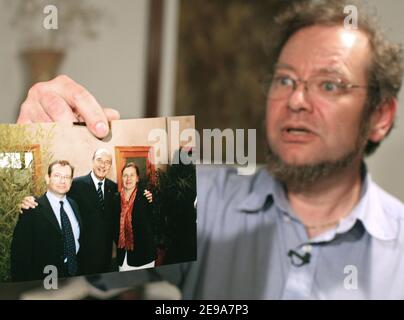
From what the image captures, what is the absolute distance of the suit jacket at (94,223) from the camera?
2.40 feet

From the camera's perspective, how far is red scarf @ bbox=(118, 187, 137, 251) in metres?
0.76

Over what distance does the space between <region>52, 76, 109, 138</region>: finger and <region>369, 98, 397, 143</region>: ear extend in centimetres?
82

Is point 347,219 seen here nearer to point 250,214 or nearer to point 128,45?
point 250,214

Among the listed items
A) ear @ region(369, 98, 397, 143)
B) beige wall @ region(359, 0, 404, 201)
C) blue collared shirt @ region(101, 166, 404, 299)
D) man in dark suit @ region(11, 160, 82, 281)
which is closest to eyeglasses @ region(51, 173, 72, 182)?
man in dark suit @ region(11, 160, 82, 281)

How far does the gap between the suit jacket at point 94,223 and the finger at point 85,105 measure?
7 centimetres

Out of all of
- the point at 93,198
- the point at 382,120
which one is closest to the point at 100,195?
the point at 93,198

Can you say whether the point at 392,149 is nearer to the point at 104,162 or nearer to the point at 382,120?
the point at 382,120

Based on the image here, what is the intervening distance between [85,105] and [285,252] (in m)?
0.65

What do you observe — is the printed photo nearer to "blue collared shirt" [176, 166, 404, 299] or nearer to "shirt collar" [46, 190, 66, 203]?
"shirt collar" [46, 190, 66, 203]

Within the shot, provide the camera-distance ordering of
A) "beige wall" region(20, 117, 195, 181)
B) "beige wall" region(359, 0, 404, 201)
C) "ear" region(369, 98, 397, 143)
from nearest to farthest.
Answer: "beige wall" region(20, 117, 195, 181), "ear" region(369, 98, 397, 143), "beige wall" region(359, 0, 404, 201)

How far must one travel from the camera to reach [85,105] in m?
0.74
